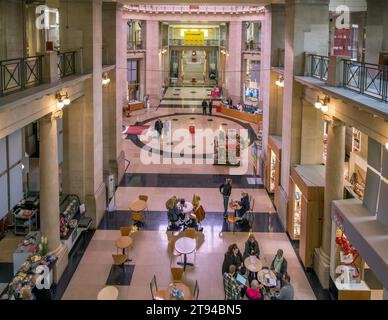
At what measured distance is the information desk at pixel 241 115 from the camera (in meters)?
31.6

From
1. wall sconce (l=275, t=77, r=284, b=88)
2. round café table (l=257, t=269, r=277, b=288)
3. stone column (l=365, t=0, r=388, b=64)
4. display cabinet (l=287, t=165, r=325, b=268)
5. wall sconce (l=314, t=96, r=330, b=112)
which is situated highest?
stone column (l=365, t=0, r=388, b=64)

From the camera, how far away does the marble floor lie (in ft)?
35.1

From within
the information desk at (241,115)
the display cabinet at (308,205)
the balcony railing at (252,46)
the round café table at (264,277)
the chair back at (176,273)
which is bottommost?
the chair back at (176,273)

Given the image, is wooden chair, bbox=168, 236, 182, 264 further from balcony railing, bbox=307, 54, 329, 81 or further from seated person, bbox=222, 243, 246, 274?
balcony railing, bbox=307, 54, 329, 81

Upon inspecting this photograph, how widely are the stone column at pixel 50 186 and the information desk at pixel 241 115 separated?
21.6m

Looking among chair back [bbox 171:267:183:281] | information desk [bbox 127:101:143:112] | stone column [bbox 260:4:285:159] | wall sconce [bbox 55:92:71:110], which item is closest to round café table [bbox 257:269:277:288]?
chair back [bbox 171:267:183:281]

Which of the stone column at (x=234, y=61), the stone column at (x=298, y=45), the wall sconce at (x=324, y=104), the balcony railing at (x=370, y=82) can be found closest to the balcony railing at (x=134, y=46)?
→ the stone column at (x=234, y=61)

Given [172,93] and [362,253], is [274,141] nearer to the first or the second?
[362,253]

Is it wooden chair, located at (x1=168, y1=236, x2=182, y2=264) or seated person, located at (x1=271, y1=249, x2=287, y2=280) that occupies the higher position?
A: seated person, located at (x1=271, y1=249, x2=287, y2=280)

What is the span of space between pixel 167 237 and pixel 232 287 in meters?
4.50

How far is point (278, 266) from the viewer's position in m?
9.94

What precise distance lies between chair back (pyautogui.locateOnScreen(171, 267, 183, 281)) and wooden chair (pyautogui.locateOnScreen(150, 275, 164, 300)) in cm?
42

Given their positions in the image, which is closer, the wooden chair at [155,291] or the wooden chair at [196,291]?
the wooden chair at [155,291]

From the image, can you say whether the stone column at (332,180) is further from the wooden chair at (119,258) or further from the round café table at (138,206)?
the round café table at (138,206)
